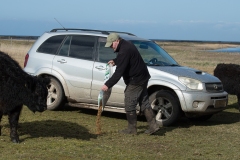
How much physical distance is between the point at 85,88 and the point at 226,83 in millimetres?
4636

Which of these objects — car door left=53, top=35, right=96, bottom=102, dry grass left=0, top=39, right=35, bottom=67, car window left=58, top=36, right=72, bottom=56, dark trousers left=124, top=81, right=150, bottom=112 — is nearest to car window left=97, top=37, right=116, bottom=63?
car door left=53, top=35, right=96, bottom=102

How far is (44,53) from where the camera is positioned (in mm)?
11758

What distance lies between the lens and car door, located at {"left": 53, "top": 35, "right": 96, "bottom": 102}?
36.1ft

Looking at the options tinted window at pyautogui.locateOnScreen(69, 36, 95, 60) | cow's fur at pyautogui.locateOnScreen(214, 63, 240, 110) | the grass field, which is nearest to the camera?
the grass field

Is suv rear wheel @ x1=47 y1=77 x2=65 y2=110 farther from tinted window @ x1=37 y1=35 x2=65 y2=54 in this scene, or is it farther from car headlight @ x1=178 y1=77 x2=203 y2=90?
car headlight @ x1=178 y1=77 x2=203 y2=90

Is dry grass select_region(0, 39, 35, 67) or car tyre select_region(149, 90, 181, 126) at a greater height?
car tyre select_region(149, 90, 181, 126)

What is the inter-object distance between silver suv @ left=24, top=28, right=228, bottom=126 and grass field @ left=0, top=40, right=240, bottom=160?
1.40 ft

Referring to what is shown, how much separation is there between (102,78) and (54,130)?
6.14 ft

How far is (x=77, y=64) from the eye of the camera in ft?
36.4

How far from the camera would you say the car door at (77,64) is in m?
11.0

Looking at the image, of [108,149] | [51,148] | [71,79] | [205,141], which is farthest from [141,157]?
[71,79]

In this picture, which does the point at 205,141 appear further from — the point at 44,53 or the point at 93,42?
the point at 44,53

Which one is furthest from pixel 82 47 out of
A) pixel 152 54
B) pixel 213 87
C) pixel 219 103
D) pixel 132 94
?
pixel 219 103

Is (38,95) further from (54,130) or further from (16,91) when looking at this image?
(54,130)
